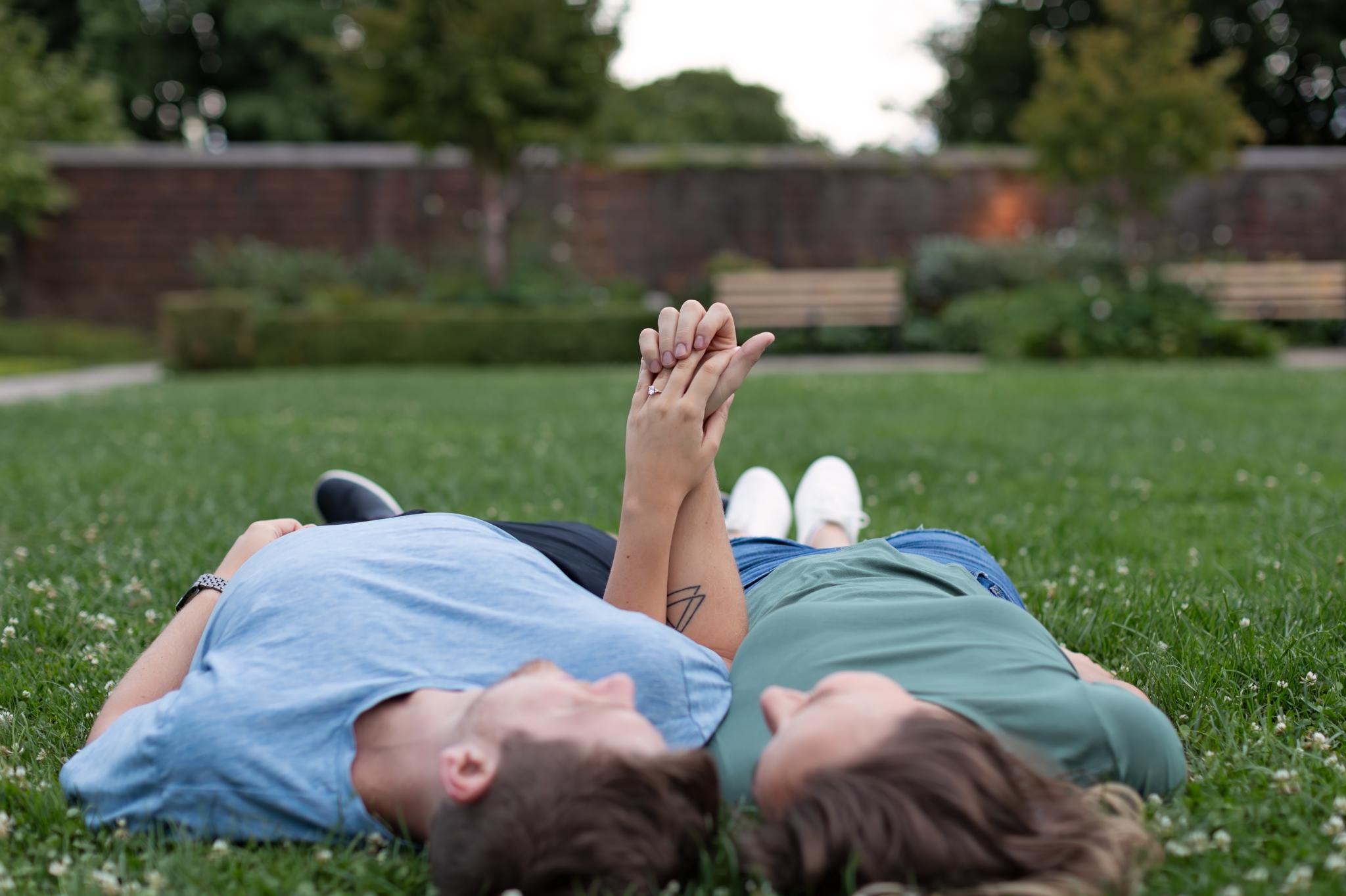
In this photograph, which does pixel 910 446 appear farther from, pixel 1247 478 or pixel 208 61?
pixel 208 61

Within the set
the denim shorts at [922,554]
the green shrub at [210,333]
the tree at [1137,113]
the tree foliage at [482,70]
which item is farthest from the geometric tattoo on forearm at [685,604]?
the tree foliage at [482,70]

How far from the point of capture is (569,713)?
1441 mm

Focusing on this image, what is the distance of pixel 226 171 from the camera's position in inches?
748

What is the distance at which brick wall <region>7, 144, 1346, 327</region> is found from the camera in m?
19.0

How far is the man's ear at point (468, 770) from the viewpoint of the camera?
138 cm

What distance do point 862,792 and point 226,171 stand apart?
803 inches

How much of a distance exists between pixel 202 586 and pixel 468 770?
108cm

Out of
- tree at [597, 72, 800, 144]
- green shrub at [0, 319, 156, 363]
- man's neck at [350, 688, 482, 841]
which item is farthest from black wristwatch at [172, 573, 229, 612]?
tree at [597, 72, 800, 144]

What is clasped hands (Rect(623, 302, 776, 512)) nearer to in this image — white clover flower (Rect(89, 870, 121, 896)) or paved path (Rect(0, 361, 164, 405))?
white clover flower (Rect(89, 870, 121, 896))

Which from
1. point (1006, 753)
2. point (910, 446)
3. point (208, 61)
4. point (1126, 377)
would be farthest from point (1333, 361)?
point (208, 61)

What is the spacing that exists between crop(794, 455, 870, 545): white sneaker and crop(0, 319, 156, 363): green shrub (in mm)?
16673

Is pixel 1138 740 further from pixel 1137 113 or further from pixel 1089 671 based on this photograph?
pixel 1137 113

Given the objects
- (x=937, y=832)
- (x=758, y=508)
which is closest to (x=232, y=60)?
(x=758, y=508)

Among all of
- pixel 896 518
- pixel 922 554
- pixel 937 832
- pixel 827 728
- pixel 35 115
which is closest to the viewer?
pixel 937 832
